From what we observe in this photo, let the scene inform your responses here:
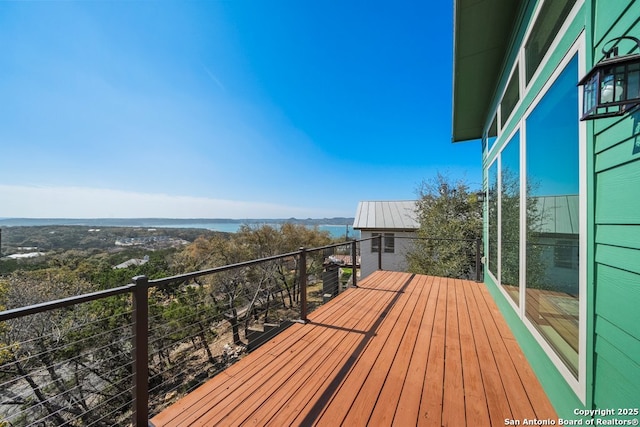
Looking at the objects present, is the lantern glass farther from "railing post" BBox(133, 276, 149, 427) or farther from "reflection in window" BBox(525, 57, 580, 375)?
"railing post" BBox(133, 276, 149, 427)

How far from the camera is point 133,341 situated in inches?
57.9

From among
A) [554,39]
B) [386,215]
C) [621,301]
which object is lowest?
[621,301]

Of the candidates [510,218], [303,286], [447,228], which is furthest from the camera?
[447,228]

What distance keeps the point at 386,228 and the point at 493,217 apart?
954 cm

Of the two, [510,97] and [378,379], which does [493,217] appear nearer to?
[510,97]

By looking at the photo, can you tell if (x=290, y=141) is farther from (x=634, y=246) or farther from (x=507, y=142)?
(x=634, y=246)

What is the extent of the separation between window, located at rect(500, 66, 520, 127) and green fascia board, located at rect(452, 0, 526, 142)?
487 millimetres

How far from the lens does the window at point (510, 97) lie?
8.29ft

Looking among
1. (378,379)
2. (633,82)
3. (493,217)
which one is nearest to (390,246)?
(493,217)

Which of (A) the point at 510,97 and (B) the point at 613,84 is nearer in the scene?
(B) the point at 613,84

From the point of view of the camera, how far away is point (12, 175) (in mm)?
19594

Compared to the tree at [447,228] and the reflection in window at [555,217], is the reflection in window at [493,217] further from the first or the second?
the tree at [447,228]

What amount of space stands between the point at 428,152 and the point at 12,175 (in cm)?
3192

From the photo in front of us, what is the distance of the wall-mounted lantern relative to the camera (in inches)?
31.7
